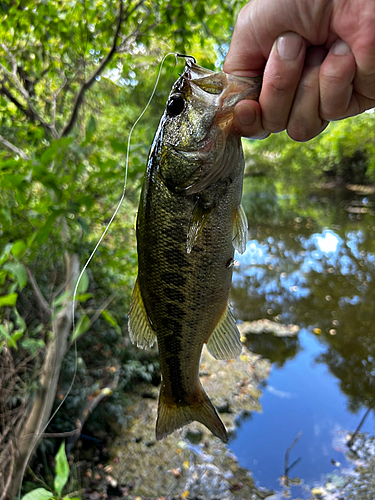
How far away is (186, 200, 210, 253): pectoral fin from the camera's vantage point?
3.63ft

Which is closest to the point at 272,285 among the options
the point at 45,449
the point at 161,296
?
the point at 45,449

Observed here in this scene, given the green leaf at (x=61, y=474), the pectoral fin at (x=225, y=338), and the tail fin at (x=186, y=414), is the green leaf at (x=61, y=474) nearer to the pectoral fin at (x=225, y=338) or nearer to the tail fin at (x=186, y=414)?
the tail fin at (x=186, y=414)

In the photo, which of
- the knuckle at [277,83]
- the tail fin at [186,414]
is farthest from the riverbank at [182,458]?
the knuckle at [277,83]

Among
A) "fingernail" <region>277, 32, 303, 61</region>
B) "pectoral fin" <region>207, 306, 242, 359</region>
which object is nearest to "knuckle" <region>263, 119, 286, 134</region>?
"fingernail" <region>277, 32, 303, 61</region>

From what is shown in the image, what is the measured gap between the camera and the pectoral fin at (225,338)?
1.32m

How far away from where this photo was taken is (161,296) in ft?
3.86

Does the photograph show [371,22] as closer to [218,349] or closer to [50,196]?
[218,349]

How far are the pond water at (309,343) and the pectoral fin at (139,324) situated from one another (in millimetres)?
3021

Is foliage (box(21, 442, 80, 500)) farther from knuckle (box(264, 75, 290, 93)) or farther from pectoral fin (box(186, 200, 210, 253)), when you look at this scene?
knuckle (box(264, 75, 290, 93))

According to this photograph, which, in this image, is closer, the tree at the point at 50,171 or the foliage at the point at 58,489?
the foliage at the point at 58,489

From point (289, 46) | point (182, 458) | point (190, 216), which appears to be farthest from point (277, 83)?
point (182, 458)

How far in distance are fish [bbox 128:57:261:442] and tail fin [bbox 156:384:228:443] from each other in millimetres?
29

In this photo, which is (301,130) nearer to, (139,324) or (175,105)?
(175,105)

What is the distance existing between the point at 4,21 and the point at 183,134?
8.24 feet
